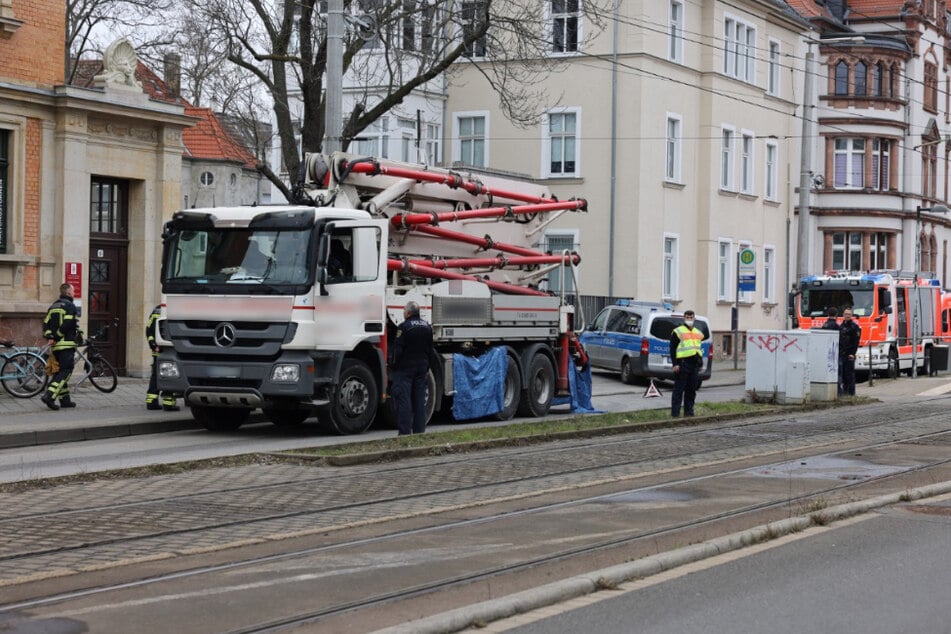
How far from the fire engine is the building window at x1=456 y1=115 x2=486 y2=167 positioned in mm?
10068

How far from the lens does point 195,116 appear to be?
97.9 feet

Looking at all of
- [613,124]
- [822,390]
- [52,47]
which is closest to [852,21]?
[613,124]

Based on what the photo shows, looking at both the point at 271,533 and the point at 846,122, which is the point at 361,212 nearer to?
the point at 271,533

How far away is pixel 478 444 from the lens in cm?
1664

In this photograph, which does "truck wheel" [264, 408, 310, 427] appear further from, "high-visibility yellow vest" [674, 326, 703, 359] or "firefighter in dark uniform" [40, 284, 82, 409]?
"high-visibility yellow vest" [674, 326, 703, 359]

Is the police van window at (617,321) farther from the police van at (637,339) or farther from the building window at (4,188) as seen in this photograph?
the building window at (4,188)

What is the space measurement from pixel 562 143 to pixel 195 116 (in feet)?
44.7

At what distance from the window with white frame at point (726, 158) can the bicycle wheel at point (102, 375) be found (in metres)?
25.6

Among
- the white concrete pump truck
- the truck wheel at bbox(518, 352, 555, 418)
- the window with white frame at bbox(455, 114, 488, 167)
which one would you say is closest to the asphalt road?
the white concrete pump truck

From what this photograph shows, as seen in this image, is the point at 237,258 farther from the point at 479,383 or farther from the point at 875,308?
the point at 875,308

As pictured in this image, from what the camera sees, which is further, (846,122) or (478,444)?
(846,122)

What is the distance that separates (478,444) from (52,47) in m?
11.4

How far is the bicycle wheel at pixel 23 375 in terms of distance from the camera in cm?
2112

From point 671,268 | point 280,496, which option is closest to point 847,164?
point 671,268
